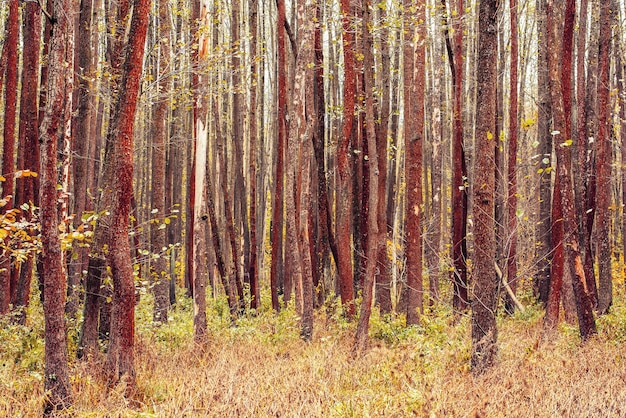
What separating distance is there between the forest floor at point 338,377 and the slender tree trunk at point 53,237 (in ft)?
0.95

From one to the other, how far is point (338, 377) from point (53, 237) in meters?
3.29

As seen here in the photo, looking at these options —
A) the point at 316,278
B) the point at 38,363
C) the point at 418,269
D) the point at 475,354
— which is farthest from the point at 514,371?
the point at 316,278

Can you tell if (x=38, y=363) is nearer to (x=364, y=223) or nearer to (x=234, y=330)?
(x=234, y=330)

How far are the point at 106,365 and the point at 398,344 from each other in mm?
4584

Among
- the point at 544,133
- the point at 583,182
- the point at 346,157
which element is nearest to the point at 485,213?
the point at 346,157

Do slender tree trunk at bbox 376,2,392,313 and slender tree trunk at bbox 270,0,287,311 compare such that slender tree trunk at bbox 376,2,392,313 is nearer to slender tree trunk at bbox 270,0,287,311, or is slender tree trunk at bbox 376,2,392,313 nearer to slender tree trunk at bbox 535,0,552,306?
slender tree trunk at bbox 270,0,287,311

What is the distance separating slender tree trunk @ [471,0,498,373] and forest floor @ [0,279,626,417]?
33cm

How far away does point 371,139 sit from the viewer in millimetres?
9398

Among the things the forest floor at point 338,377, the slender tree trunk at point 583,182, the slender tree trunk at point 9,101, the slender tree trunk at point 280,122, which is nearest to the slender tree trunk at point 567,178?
the forest floor at point 338,377

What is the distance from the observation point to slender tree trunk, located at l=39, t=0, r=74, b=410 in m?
5.07

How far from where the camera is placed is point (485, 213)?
6.62m

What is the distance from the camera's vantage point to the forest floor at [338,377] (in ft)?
17.1

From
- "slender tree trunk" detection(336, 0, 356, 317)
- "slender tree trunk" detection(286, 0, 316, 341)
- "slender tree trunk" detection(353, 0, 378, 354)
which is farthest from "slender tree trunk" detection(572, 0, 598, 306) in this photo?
"slender tree trunk" detection(286, 0, 316, 341)

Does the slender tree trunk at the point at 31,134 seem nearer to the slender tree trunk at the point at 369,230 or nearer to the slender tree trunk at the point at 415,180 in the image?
the slender tree trunk at the point at 369,230
